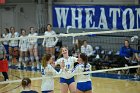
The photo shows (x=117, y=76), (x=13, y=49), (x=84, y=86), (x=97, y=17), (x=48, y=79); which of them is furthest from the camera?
(x=97, y=17)

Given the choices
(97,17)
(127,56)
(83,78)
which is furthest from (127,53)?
(83,78)

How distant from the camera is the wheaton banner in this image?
16234 mm

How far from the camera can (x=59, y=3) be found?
63.5 ft

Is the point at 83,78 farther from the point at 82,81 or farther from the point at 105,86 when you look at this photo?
the point at 105,86

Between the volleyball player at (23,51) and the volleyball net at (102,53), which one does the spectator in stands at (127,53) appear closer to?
the volleyball net at (102,53)

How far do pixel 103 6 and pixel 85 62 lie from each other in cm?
942

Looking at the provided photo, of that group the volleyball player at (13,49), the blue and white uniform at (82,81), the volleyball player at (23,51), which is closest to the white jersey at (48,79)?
the blue and white uniform at (82,81)

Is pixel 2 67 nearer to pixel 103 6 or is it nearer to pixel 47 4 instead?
pixel 103 6

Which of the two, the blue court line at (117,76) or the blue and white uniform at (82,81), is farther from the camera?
the blue court line at (117,76)

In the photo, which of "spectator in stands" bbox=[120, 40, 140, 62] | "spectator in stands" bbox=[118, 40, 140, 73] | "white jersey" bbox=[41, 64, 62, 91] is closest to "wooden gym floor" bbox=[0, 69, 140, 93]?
"spectator in stands" bbox=[118, 40, 140, 73]

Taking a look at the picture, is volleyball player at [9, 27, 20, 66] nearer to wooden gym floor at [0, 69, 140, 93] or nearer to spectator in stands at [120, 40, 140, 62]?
wooden gym floor at [0, 69, 140, 93]

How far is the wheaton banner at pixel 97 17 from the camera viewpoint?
16234 millimetres

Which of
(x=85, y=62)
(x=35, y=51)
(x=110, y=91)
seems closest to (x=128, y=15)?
(x=35, y=51)

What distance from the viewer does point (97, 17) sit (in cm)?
1723
